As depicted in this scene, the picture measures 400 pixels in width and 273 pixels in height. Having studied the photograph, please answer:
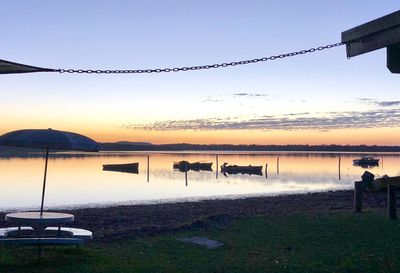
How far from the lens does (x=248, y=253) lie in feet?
35.3

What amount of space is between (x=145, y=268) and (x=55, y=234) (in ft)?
9.93

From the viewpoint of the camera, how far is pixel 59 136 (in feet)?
31.9

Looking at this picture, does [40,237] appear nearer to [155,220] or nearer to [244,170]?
[155,220]

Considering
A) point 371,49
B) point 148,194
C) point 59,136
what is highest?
point 371,49

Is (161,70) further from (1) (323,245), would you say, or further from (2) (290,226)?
(2) (290,226)

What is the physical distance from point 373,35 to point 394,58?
0.37 m

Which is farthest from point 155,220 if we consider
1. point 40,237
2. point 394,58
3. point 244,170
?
point 244,170

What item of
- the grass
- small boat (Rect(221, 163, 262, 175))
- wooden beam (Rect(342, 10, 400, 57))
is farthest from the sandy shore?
small boat (Rect(221, 163, 262, 175))

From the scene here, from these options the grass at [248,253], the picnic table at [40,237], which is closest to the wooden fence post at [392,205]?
the grass at [248,253]

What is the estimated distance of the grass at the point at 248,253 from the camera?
30.3 ft

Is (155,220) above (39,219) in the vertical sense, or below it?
below

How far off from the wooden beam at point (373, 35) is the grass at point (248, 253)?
402 cm

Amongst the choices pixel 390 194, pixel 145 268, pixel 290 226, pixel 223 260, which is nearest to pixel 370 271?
pixel 223 260

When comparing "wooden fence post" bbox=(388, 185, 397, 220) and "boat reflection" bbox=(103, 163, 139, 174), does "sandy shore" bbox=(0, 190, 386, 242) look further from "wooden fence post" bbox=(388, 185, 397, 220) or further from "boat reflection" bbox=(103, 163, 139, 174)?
"boat reflection" bbox=(103, 163, 139, 174)
